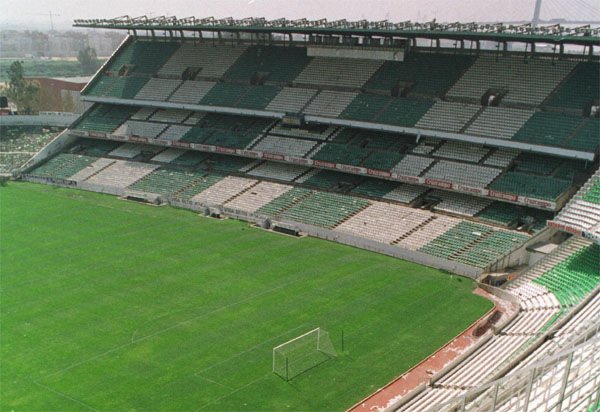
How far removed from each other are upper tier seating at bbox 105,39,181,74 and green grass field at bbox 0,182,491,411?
27.1 meters

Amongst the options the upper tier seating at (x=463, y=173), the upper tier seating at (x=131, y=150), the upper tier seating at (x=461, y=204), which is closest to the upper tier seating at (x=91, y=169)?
the upper tier seating at (x=131, y=150)

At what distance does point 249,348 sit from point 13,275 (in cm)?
1564

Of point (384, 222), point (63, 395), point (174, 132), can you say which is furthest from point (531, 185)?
point (174, 132)

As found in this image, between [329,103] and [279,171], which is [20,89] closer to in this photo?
[279,171]

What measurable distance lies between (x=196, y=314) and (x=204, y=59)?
Result: 132ft

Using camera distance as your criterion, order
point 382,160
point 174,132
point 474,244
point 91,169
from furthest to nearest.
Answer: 1. point 174,132
2. point 91,169
3. point 382,160
4. point 474,244

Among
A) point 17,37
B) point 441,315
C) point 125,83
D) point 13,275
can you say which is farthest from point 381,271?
point 17,37

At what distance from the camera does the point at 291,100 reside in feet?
182

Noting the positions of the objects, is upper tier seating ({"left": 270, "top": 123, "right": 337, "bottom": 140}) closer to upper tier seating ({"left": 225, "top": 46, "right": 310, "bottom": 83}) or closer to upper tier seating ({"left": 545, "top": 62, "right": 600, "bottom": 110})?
upper tier seating ({"left": 225, "top": 46, "right": 310, "bottom": 83})

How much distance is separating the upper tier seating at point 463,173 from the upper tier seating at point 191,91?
83.6ft

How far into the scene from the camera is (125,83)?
6612 cm

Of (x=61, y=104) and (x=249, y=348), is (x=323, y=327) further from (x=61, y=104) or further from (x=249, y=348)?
(x=61, y=104)

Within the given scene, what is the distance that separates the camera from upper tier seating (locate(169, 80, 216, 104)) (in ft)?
198

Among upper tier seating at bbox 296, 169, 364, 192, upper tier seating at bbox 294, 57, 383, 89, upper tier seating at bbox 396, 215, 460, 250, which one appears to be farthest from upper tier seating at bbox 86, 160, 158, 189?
upper tier seating at bbox 396, 215, 460, 250
